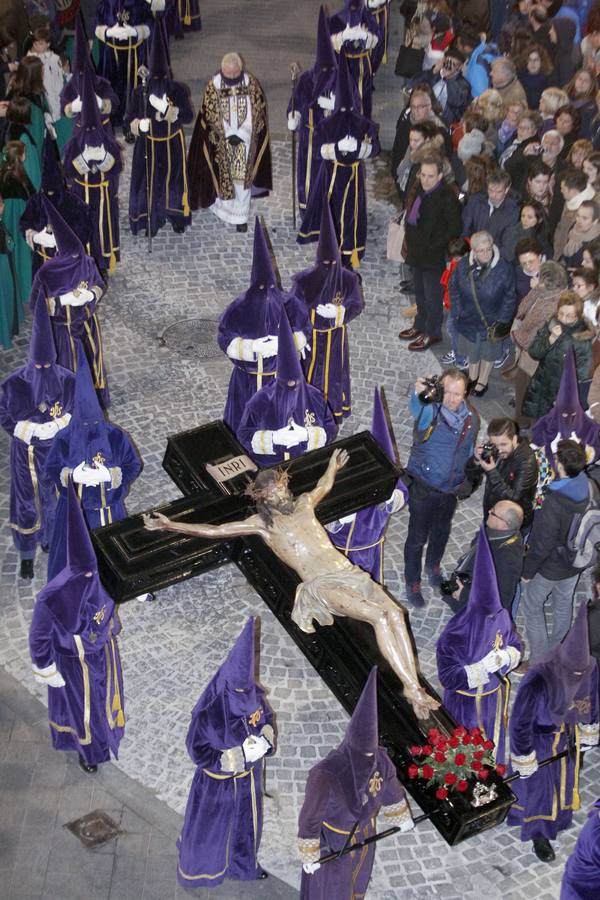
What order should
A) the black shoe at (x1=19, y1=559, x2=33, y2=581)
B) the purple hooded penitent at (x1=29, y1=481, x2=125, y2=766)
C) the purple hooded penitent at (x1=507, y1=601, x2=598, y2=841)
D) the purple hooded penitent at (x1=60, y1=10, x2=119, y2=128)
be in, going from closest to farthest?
the purple hooded penitent at (x1=507, y1=601, x2=598, y2=841) → the purple hooded penitent at (x1=29, y1=481, x2=125, y2=766) → the black shoe at (x1=19, y1=559, x2=33, y2=581) → the purple hooded penitent at (x1=60, y1=10, x2=119, y2=128)

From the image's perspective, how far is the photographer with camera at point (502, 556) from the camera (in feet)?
32.9

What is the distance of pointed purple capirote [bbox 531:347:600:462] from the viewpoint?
1097 centimetres

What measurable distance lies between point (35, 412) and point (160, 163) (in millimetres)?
5817

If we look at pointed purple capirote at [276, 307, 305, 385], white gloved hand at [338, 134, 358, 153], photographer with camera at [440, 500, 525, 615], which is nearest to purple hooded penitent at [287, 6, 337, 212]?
white gloved hand at [338, 134, 358, 153]

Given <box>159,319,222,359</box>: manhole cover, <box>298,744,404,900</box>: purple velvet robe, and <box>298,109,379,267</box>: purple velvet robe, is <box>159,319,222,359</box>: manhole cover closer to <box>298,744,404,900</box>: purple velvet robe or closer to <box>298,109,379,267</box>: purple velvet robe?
<box>298,109,379,267</box>: purple velvet robe

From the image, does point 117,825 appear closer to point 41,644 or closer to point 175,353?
point 41,644

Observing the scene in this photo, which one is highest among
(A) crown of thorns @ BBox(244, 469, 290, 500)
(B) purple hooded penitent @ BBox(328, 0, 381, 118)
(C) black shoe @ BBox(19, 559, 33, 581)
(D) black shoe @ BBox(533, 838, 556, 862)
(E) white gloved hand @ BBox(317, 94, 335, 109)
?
(B) purple hooded penitent @ BBox(328, 0, 381, 118)

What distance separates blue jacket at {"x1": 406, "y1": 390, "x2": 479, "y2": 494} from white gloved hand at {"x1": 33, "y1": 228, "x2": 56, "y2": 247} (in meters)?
4.17

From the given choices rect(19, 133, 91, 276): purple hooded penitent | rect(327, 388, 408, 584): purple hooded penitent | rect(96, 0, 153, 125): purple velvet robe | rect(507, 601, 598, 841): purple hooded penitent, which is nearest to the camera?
rect(507, 601, 598, 841): purple hooded penitent

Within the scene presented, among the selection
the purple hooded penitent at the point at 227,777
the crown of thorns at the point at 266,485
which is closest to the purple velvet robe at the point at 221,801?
the purple hooded penitent at the point at 227,777

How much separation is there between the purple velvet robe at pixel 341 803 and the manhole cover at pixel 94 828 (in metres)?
1.66

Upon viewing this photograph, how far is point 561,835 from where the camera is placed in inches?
384

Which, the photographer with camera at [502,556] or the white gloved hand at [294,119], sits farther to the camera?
the white gloved hand at [294,119]

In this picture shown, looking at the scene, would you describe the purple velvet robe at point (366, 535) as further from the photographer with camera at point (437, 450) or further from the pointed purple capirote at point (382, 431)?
the photographer with camera at point (437, 450)
